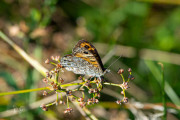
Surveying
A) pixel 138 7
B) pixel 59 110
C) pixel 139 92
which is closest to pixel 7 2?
pixel 59 110

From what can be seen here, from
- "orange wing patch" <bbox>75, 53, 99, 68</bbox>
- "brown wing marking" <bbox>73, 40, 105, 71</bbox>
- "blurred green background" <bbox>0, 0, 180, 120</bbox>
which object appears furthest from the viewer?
"blurred green background" <bbox>0, 0, 180, 120</bbox>

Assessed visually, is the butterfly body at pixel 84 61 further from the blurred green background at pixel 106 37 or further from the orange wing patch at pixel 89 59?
the blurred green background at pixel 106 37

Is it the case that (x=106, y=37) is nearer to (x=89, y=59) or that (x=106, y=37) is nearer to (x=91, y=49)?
(x=89, y=59)

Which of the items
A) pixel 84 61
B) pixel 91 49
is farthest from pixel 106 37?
pixel 91 49

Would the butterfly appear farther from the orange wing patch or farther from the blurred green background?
the blurred green background

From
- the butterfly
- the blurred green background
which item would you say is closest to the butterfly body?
the butterfly

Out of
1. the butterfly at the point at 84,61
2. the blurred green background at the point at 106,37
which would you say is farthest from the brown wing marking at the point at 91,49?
the blurred green background at the point at 106,37
